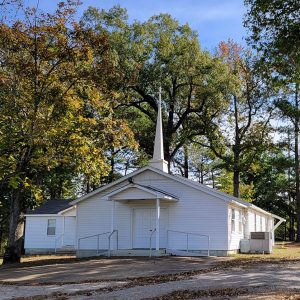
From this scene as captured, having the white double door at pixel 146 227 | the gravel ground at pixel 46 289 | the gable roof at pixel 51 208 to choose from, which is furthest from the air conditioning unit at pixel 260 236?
the gable roof at pixel 51 208

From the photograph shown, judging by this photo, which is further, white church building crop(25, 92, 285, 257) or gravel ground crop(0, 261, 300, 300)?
white church building crop(25, 92, 285, 257)

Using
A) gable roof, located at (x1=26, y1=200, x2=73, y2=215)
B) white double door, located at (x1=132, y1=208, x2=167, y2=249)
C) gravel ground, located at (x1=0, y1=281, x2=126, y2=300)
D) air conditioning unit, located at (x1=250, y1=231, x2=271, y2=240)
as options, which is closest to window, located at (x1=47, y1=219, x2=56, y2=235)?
gable roof, located at (x1=26, y1=200, x2=73, y2=215)

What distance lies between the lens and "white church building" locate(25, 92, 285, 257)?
22.5 m

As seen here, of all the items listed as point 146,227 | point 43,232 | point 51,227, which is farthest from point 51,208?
point 146,227

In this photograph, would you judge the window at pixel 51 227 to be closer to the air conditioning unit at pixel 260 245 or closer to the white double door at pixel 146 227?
the white double door at pixel 146 227

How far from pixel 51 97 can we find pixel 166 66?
55.1 feet

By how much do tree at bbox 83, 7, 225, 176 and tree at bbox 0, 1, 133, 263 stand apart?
39.7ft

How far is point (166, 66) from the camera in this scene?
1321 inches

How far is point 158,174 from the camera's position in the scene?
24141 millimetres

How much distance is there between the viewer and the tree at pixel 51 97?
1731cm

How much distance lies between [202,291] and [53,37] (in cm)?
1229

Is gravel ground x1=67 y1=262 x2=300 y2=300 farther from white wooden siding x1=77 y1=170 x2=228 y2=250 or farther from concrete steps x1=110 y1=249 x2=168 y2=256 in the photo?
white wooden siding x1=77 y1=170 x2=228 y2=250

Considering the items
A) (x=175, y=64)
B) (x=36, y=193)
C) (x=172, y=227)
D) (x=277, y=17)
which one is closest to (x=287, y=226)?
(x=175, y=64)

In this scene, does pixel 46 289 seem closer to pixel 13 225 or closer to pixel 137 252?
pixel 13 225
